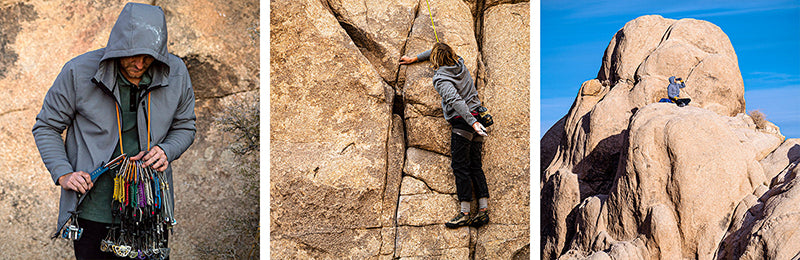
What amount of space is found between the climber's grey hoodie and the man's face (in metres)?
2.40

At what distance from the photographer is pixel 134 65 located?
3.14 m

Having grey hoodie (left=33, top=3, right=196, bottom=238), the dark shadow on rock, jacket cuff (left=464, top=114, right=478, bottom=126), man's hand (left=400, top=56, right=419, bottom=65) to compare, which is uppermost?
man's hand (left=400, top=56, right=419, bottom=65)

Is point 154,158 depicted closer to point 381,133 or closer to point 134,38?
point 134,38

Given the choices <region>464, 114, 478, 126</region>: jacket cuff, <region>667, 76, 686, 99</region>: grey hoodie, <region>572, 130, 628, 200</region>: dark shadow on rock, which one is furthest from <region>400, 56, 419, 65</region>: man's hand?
<region>667, 76, 686, 99</region>: grey hoodie

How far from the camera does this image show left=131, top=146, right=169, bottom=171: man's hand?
10.5ft

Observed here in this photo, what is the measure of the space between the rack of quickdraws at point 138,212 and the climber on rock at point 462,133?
2.41 meters

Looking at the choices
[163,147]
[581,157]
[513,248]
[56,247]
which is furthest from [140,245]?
[581,157]

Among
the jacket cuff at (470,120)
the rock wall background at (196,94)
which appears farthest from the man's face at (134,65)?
the jacket cuff at (470,120)

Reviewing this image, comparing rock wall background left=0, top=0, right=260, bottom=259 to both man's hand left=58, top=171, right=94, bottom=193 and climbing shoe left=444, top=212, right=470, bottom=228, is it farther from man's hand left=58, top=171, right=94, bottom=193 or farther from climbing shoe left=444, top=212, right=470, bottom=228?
man's hand left=58, top=171, right=94, bottom=193

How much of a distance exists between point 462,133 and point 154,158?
2.57 m

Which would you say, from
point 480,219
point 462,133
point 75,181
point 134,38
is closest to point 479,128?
point 462,133

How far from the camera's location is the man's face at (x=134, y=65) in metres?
3.13

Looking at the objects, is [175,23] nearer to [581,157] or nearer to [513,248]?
[513,248]

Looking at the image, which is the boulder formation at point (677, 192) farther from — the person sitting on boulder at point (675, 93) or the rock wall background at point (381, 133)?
the rock wall background at point (381, 133)
